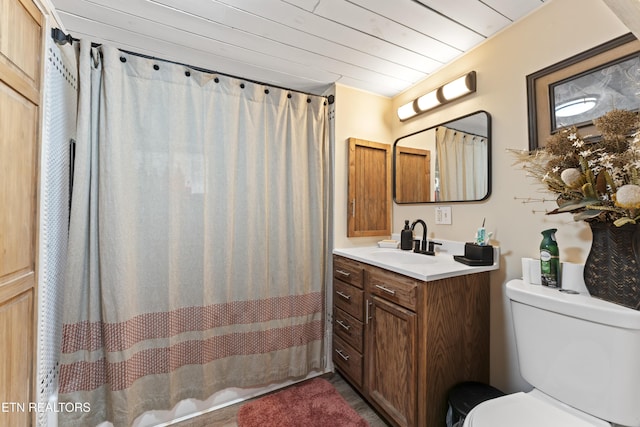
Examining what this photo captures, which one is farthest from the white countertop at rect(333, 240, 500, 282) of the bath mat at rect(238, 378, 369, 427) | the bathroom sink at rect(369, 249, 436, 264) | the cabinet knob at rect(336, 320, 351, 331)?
the bath mat at rect(238, 378, 369, 427)

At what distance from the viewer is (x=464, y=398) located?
1241mm

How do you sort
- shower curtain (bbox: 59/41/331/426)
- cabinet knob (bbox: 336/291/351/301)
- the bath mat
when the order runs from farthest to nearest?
cabinet knob (bbox: 336/291/351/301), the bath mat, shower curtain (bbox: 59/41/331/426)

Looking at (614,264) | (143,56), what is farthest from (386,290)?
(143,56)

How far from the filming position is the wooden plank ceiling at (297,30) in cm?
125

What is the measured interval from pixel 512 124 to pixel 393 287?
43.0 inches

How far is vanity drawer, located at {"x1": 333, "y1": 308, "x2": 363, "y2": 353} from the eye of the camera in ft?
5.57

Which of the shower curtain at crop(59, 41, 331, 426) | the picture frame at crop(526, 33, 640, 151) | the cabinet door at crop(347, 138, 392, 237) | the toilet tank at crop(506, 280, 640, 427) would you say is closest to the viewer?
the toilet tank at crop(506, 280, 640, 427)

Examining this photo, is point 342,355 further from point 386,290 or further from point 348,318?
point 386,290

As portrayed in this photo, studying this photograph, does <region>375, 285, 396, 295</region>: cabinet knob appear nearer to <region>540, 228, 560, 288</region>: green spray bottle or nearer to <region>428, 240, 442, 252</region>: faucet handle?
<region>428, 240, 442, 252</region>: faucet handle

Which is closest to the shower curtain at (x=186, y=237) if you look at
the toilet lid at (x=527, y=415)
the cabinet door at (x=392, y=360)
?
the cabinet door at (x=392, y=360)

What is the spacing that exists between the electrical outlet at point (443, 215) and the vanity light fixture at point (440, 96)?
71 cm

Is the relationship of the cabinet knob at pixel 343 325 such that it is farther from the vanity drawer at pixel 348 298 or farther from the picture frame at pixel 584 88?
the picture frame at pixel 584 88

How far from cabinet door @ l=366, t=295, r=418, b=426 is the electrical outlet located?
0.72 m

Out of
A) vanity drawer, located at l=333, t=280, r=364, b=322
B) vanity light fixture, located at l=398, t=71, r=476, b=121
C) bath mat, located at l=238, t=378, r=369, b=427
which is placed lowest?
bath mat, located at l=238, t=378, r=369, b=427
